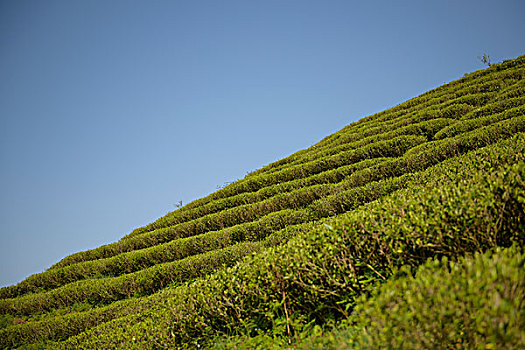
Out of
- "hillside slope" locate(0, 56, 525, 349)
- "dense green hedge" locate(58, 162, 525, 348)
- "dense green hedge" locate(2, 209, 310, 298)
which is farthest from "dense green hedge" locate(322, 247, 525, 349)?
"dense green hedge" locate(2, 209, 310, 298)

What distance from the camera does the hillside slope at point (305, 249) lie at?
4129 millimetres

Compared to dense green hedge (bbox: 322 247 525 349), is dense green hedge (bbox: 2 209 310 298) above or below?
above

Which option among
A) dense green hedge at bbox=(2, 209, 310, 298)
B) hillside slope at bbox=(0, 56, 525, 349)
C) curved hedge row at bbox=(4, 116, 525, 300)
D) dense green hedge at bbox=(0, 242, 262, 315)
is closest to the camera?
hillside slope at bbox=(0, 56, 525, 349)

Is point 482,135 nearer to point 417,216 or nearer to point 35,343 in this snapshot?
point 417,216

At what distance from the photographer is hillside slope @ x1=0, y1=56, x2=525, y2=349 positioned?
413 centimetres

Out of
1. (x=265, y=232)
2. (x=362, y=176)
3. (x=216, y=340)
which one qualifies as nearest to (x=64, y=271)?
(x=265, y=232)

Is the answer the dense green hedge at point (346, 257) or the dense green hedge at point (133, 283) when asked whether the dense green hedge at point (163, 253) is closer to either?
the dense green hedge at point (133, 283)

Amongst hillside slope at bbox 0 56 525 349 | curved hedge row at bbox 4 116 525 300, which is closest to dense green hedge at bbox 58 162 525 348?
hillside slope at bbox 0 56 525 349

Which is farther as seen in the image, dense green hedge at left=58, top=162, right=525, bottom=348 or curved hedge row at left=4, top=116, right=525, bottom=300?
curved hedge row at left=4, top=116, right=525, bottom=300

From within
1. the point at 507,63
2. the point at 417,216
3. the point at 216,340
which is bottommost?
the point at 216,340

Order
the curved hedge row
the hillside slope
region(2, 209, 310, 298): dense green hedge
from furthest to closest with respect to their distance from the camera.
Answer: region(2, 209, 310, 298): dense green hedge
the curved hedge row
the hillside slope

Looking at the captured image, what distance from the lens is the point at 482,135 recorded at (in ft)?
36.6

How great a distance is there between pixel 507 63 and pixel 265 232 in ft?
86.1

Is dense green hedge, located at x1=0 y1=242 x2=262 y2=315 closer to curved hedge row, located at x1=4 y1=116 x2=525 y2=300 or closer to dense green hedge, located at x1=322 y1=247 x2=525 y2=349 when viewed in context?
curved hedge row, located at x1=4 y1=116 x2=525 y2=300
